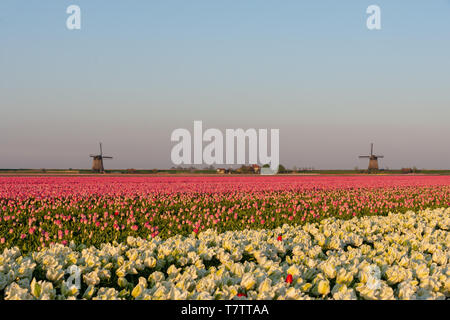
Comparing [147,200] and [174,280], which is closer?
[174,280]

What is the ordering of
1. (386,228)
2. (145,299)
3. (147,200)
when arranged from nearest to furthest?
1. (145,299)
2. (386,228)
3. (147,200)

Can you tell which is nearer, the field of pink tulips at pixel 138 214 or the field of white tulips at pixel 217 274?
the field of white tulips at pixel 217 274

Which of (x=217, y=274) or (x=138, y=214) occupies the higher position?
(x=217, y=274)

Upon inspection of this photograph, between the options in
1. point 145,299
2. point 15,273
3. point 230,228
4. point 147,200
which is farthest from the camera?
point 147,200

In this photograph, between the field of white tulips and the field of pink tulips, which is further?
the field of pink tulips

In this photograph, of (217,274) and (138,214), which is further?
(138,214)

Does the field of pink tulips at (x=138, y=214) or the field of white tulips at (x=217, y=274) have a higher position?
the field of white tulips at (x=217, y=274)

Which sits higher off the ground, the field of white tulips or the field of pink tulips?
the field of white tulips
